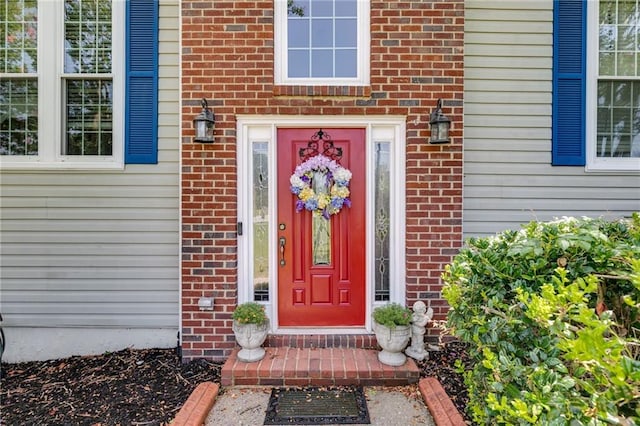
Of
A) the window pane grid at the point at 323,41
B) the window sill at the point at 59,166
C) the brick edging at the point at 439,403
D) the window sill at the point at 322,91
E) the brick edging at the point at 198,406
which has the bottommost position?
the brick edging at the point at 198,406

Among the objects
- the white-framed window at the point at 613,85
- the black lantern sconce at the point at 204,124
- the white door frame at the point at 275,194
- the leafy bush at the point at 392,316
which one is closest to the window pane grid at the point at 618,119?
the white-framed window at the point at 613,85

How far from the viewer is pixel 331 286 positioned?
11.1ft

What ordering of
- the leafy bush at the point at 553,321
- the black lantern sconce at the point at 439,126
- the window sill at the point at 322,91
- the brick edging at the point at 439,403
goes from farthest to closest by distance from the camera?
the window sill at the point at 322,91 < the black lantern sconce at the point at 439,126 < the brick edging at the point at 439,403 < the leafy bush at the point at 553,321

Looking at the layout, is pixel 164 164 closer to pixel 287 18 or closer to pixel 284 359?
pixel 287 18

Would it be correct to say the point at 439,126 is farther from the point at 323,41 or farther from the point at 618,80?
the point at 618,80

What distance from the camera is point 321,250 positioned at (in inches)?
133

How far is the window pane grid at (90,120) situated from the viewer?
11.8 feet

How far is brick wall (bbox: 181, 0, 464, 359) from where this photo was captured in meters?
3.23

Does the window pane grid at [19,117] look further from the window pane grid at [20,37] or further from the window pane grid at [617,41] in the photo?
the window pane grid at [617,41]

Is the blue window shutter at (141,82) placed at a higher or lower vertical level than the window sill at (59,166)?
higher

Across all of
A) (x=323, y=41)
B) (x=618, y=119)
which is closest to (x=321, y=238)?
(x=323, y=41)

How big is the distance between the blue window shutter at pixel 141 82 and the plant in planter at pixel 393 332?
2.63m

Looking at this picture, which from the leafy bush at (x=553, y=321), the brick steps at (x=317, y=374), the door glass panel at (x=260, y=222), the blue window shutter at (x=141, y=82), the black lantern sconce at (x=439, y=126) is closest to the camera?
the leafy bush at (x=553, y=321)

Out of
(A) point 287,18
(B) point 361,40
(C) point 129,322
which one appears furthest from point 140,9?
(C) point 129,322
